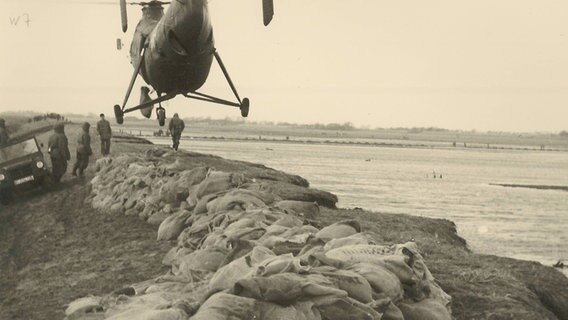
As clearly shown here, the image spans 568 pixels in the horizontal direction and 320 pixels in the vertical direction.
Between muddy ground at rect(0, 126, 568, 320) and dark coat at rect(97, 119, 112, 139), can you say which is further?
dark coat at rect(97, 119, 112, 139)

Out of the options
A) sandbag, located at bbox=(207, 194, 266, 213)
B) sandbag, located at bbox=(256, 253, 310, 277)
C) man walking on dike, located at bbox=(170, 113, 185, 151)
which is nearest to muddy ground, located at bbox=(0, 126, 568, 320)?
sandbag, located at bbox=(207, 194, 266, 213)

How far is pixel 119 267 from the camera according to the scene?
830 cm

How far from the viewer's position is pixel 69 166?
19.2 metres

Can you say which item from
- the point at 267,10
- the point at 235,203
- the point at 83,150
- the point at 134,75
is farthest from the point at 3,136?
the point at 235,203

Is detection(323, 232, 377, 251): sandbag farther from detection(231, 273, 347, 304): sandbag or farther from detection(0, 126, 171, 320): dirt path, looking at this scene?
detection(0, 126, 171, 320): dirt path

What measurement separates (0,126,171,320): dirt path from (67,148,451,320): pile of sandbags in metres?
0.65

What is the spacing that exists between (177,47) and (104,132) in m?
8.95

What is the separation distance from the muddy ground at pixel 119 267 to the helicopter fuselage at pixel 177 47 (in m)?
2.41

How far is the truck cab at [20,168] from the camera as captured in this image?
14604 millimetres

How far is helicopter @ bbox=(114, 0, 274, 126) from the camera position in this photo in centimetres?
993

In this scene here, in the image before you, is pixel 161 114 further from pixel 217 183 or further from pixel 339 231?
pixel 339 231

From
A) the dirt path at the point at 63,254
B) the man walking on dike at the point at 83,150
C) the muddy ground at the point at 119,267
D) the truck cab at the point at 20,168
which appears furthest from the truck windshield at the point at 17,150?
the muddy ground at the point at 119,267

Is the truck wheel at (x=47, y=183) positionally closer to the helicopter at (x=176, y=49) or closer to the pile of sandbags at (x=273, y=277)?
the helicopter at (x=176, y=49)

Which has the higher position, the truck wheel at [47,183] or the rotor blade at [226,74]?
the rotor blade at [226,74]
